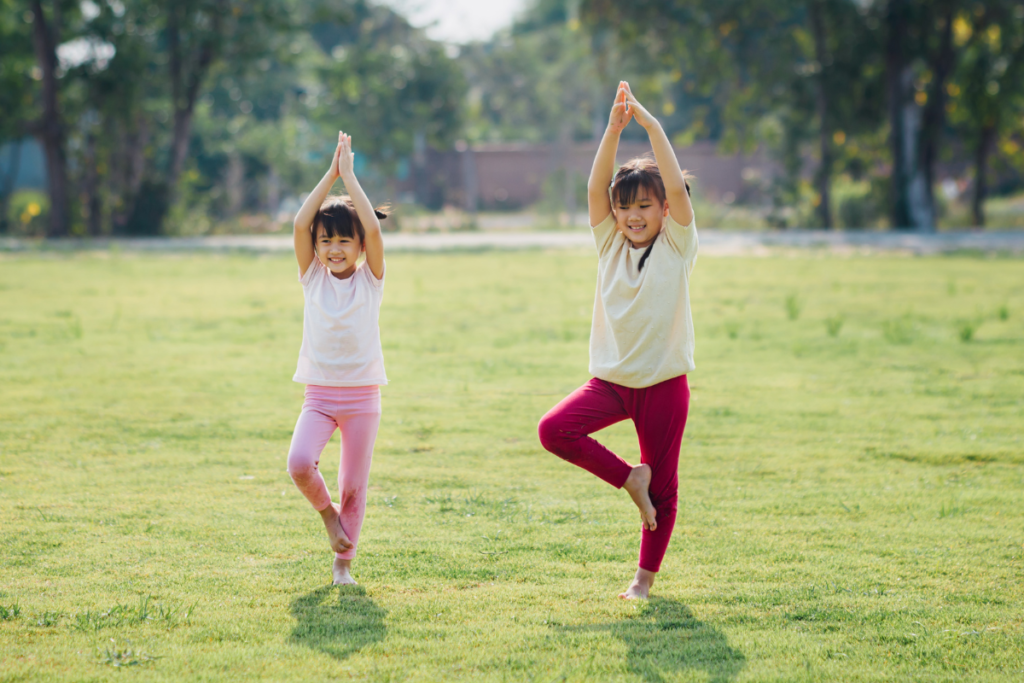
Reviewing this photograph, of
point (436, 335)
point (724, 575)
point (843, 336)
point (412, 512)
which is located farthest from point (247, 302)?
point (724, 575)

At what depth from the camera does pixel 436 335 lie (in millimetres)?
10047

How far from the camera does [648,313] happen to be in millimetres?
3666

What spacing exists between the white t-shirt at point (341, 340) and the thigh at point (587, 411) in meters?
0.66

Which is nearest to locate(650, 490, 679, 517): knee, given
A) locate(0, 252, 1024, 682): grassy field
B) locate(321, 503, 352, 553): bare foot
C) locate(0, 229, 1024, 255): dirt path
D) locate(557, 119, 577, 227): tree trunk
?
locate(0, 252, 1024, 682): grassy field

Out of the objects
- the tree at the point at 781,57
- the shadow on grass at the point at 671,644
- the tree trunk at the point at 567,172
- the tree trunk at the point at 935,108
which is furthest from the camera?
the tree trunk at the point at 567,172

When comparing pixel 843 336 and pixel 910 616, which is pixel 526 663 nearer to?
pixel 910 616

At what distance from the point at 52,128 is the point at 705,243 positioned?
48.6 feet

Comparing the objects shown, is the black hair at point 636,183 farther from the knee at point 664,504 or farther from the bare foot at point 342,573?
the bare foot at point 342,573

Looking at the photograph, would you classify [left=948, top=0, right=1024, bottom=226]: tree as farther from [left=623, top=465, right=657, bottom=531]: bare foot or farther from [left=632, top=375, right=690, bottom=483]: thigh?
[left=623, top=465, right=657, bottom=531]: bare foot

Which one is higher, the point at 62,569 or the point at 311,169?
the point at 311,169

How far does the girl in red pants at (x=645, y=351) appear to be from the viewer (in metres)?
3.68

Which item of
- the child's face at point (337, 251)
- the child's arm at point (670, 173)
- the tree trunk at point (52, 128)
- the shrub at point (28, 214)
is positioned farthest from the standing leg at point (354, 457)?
the shrub at point (28, 214)

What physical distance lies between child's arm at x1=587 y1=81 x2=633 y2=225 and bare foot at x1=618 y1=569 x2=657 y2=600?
1258mm

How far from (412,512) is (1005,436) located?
3.62 metres
